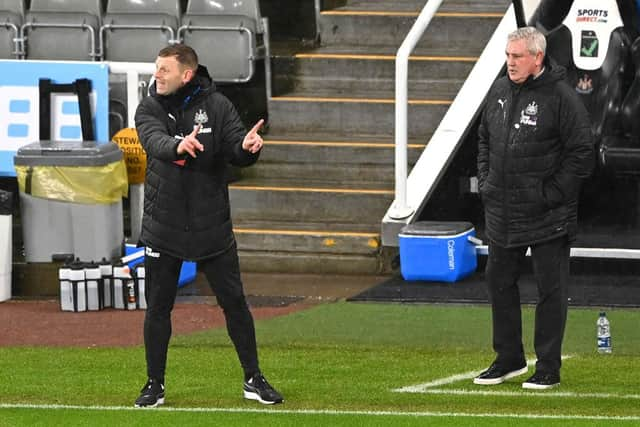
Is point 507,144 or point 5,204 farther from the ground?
point 507,144

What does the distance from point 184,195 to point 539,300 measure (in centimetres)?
216

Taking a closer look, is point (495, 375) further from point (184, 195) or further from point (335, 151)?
point (335, 151)

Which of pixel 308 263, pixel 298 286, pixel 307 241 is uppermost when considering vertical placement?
pixel 307 241

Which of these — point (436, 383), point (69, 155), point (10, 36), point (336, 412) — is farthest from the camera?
point (10, 36)

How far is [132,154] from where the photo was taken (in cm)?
1296

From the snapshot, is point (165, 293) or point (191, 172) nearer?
point (191, 172)

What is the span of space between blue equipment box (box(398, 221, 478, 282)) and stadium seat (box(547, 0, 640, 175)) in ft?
4.66

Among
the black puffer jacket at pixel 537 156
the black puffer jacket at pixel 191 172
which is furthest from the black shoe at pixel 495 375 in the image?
the black puffer jacket at pixel 191 172

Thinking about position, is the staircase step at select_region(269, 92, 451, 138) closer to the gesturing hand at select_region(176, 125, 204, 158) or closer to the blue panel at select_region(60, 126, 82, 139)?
the blue panel at select_region(60, 126, 82, 139)

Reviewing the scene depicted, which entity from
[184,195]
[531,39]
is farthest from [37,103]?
[531,39]

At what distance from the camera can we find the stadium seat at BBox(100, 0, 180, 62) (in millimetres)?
15172

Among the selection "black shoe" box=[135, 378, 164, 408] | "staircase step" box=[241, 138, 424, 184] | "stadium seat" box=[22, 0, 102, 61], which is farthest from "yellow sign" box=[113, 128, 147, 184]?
"black shoe" box=[135, 378, 164, 408]

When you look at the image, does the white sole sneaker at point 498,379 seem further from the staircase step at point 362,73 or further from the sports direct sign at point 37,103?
the staircase step at point 362,73

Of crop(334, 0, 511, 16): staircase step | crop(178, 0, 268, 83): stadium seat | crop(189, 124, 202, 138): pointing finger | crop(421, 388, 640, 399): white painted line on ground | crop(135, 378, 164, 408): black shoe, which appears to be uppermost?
crop(334, 0, 511, 16): staircase step
